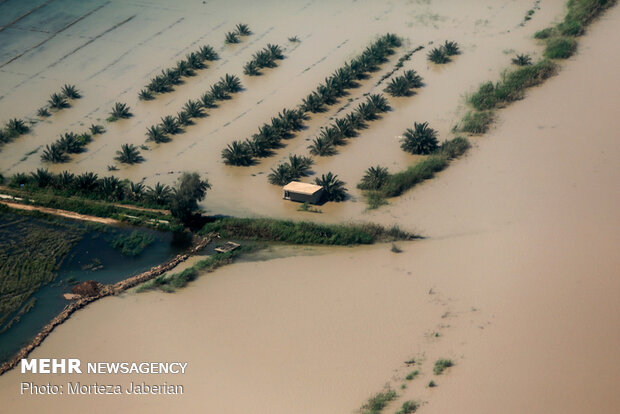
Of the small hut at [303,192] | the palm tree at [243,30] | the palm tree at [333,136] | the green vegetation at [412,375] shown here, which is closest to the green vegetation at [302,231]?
the small hut at [303,192]

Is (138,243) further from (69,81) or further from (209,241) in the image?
(69,81)

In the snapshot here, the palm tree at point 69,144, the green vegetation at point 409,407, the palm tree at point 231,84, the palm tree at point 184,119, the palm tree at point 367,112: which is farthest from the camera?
the palm tree at point 231,84

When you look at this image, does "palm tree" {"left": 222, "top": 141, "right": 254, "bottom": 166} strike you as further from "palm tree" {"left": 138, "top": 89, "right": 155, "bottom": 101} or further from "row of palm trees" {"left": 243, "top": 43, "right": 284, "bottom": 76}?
"row of palm trees" {"left": 243, "top": 43, "right": 284, "bottom": 76}

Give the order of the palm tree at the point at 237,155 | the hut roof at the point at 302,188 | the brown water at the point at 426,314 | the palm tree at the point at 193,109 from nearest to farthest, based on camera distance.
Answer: the brown water at the point at 426,314, the hut roof at the point at 302,188, the palm tree at the point at 237,155, the palm tree at the point at 193,109

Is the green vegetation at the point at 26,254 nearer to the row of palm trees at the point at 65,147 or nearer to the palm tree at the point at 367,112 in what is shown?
the row of palm trees at the point at 65,147

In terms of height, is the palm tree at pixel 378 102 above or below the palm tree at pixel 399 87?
below

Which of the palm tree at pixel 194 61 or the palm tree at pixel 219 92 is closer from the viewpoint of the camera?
the palm tree at pixel 219 92

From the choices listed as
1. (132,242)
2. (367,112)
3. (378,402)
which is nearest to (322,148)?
(367,112)

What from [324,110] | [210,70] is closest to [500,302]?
[324,110]
